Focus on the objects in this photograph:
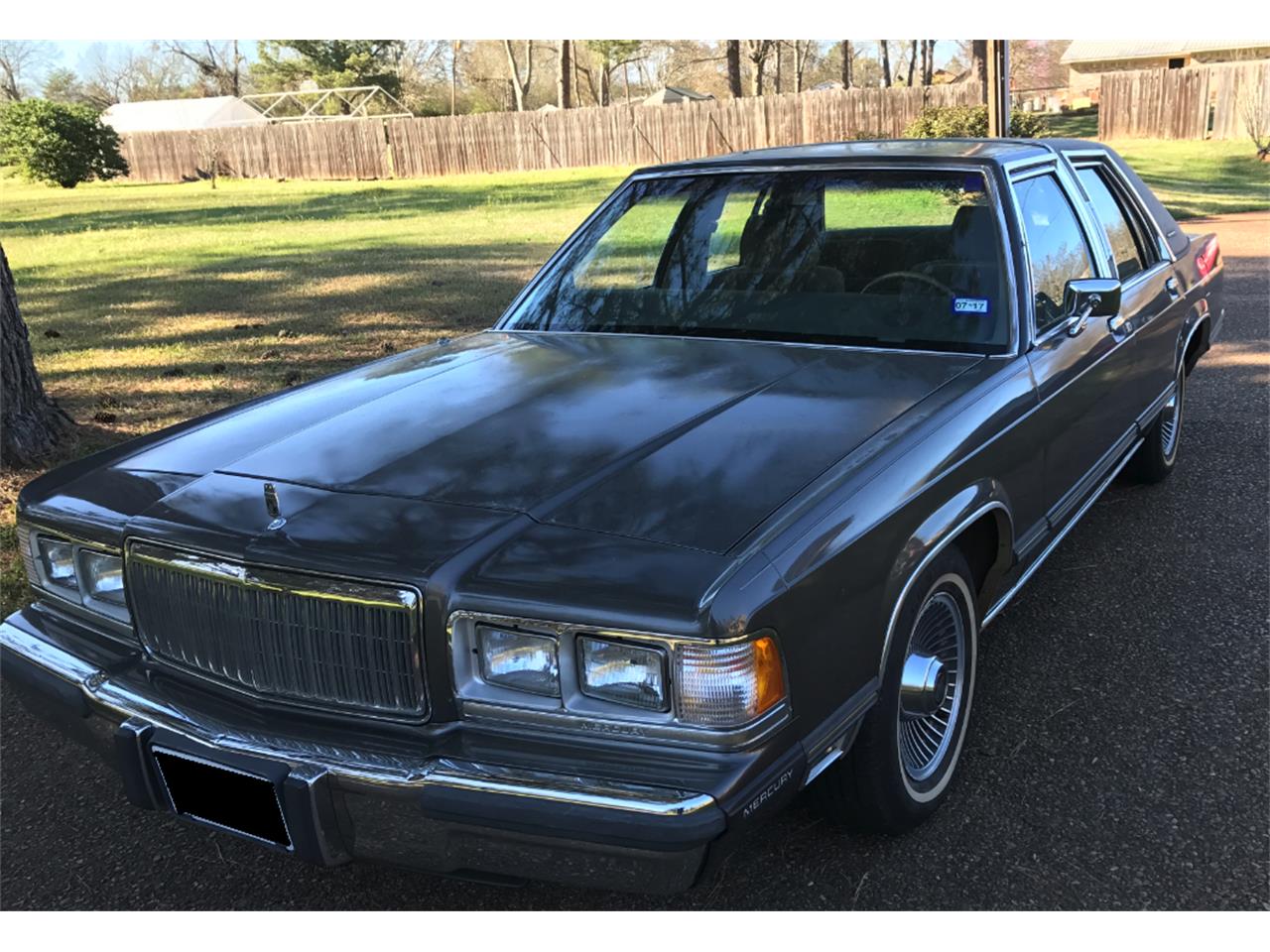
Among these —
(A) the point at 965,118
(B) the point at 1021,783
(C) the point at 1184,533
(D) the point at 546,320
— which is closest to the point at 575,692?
(B) the point at 1021,783

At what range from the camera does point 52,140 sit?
3041 cm

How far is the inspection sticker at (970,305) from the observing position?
3326 mm

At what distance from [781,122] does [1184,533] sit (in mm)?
27383

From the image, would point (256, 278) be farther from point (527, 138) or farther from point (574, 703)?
point (527, 138)

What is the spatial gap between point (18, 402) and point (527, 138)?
94.2 ft

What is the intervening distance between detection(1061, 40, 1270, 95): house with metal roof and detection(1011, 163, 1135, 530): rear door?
41.6 meters

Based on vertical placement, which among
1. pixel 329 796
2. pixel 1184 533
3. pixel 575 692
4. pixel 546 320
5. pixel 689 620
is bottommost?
pixel 1184 533

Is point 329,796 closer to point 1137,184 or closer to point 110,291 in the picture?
point 1137,184

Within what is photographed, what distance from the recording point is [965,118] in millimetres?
19703

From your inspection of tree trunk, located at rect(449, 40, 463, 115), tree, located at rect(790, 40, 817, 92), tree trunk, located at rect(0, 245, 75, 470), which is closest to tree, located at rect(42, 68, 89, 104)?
tree trunk, located at rect(449, 40, 463, 115)

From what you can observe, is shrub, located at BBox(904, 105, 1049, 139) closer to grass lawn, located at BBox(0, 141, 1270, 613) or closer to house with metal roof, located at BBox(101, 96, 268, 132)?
grass lawn, located at BBox(0, 141, 1270, 613)

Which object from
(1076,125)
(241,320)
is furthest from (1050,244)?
(1076,125)

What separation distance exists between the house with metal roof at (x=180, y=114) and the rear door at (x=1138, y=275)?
53432mm

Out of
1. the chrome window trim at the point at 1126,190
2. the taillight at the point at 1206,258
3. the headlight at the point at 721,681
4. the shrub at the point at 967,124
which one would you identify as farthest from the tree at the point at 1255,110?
the headlight at the point at 721,681
